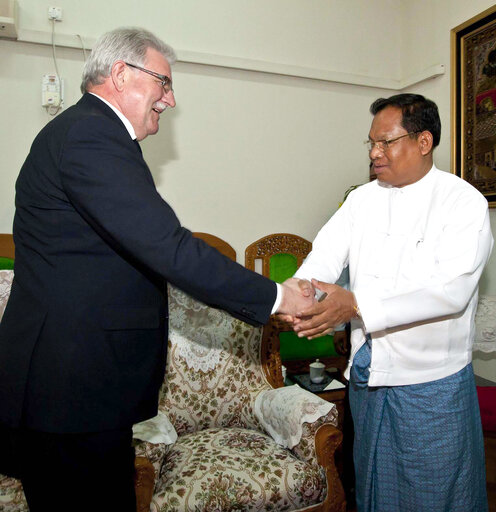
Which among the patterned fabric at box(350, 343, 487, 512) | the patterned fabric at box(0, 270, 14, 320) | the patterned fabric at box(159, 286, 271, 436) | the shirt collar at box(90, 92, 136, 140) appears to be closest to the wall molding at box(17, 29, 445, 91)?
the patterned fabric at box(0, 270, 14, 320)

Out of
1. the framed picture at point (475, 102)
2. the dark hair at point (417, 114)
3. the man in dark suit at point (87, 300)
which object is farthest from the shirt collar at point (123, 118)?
the framed picture at point (475, 102)

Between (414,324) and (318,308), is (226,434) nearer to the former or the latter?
(318,308)

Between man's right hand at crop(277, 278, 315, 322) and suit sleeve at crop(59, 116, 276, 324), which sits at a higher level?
suit sleeve at crop(59, 116, 276, 324)

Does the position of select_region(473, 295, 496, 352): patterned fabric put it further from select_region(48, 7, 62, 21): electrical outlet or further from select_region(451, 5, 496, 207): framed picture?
select_region(48, 7, 62, 21): electrical outlet

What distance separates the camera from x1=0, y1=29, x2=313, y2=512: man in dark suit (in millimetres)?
1055

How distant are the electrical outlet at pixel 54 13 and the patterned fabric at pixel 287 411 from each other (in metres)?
2.34

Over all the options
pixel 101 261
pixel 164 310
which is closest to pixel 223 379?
pixel 164 310

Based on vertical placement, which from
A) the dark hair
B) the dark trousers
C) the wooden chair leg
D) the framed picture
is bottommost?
Answer: the wooden chair leg

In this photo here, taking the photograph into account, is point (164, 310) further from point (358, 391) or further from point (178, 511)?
point (178, 511)

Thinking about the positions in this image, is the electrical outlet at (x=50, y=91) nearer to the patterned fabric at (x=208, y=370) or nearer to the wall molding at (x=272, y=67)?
the wall molding at (x=272, y=67)

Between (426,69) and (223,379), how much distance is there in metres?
2.47

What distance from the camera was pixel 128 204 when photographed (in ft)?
3.45

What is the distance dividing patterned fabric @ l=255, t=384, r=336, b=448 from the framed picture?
164 centimetres

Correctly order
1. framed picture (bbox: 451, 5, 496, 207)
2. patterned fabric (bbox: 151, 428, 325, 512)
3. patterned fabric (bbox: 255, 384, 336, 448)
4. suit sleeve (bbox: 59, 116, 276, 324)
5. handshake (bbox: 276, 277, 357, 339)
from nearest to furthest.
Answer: suit sleeve (bbox: 59, 116, 276, 324), handshake (bbox: 276, 277, 357, 339), patterned fabric (bbox: 151, 428, 325, 512), patterned fabric (bbox: 255, 384, 336, 448), framed picture (bbox: 451, 5, 496, 207)
